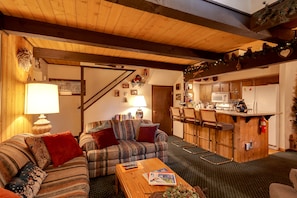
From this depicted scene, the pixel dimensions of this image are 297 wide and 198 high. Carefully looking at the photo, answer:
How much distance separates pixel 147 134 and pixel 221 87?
3844mm

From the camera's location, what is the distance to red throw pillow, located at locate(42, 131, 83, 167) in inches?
86.2

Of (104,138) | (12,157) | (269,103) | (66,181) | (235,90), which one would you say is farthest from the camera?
(235,90)

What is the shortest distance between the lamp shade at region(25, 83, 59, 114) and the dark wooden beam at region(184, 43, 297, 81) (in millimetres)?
3803

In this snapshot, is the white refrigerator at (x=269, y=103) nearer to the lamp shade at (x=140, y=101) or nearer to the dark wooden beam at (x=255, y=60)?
the dark wooden beam at (x=255, y=60)

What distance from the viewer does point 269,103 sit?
170 inches

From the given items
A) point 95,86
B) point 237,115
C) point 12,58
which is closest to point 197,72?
point 237,115

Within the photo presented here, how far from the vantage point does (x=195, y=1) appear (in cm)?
174

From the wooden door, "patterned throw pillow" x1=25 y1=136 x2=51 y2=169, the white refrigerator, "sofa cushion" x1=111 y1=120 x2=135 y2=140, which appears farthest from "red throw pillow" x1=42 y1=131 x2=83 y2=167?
the white refrigerator

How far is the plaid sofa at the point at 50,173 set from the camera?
1526 mm

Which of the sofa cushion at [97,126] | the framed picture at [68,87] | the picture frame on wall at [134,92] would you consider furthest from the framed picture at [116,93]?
the sofa cushion at [97,126]

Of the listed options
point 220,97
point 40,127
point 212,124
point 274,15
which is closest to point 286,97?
point 220,97

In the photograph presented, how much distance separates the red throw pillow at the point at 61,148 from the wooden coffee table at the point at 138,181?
2.51 feet

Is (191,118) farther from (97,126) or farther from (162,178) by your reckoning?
(162,178)

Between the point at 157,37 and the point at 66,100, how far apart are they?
167 inches
